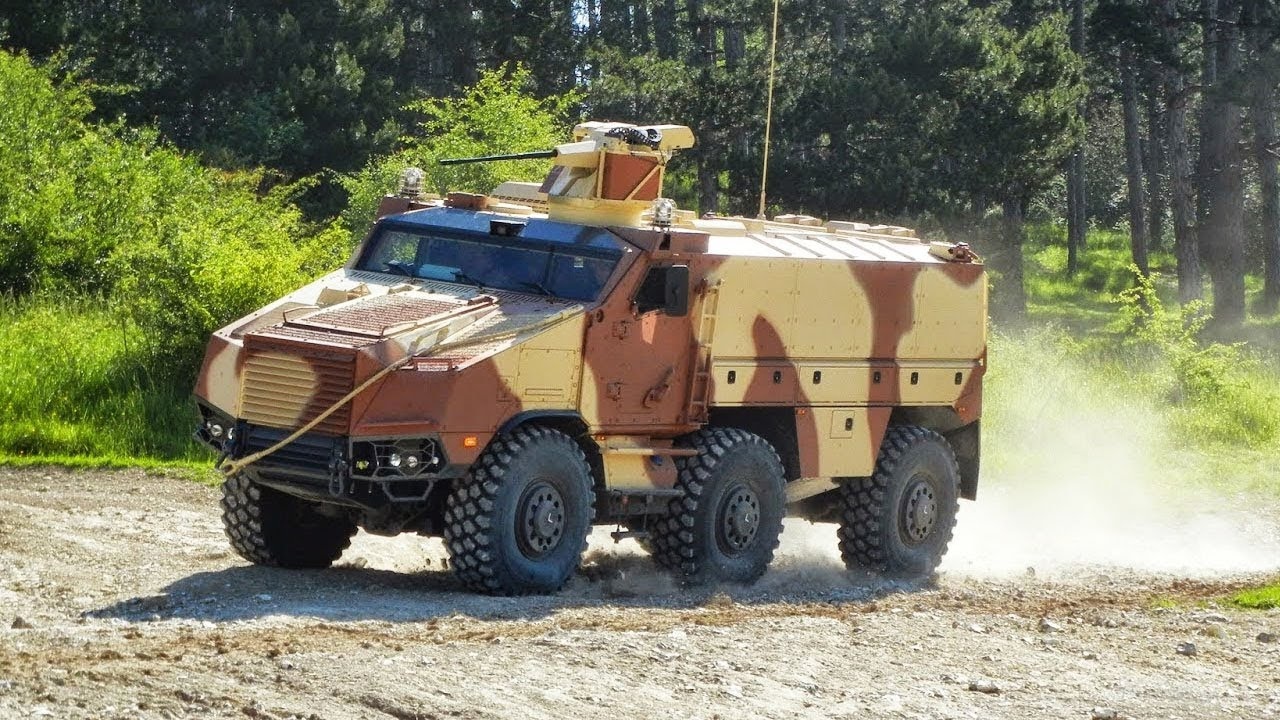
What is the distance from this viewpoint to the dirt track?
8539 millimetres

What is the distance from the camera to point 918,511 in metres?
15.1

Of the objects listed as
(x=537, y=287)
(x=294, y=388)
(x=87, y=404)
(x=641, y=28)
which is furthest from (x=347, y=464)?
(x=641, y=28)

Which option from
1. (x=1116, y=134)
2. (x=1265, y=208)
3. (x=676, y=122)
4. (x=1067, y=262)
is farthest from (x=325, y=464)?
(x=1116, y=134)

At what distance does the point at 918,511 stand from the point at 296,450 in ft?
18.4

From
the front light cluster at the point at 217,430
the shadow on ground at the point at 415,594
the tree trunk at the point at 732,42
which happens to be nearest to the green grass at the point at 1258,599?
the shadow on ground at the point at 415,594

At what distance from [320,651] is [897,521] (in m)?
6.71

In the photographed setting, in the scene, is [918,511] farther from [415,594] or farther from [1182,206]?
[1182,206]

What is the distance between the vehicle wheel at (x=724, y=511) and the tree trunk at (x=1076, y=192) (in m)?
32.4

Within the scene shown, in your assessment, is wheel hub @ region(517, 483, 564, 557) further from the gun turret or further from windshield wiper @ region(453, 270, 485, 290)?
the gun turret

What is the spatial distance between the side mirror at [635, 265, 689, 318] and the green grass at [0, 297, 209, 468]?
6945 millimetres

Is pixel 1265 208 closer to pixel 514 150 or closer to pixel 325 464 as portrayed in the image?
pixel 514 150

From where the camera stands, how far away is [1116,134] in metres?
65.2

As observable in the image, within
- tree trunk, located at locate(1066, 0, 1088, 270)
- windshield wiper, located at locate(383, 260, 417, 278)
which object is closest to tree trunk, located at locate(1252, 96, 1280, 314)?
tree trunk, located at locate(1066, 0, 1088, 270)

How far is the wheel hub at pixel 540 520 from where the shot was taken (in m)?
11.7
